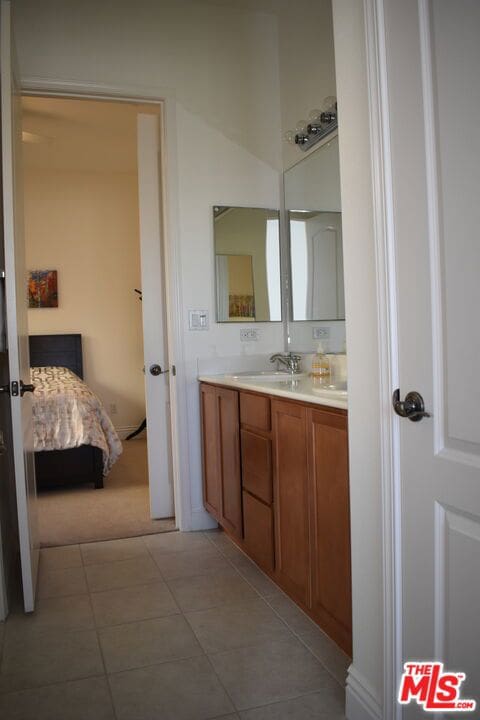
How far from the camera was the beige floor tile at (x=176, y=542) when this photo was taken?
2976 mm

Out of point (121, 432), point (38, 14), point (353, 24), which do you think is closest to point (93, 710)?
point (353, 24)

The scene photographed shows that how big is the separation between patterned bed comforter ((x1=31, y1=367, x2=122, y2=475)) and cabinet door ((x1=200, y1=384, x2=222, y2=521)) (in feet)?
4.17

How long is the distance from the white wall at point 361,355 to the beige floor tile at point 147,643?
Answer: 0.63m

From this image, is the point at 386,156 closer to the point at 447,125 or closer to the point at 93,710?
the point at 447,125

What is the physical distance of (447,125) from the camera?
1.16 metres

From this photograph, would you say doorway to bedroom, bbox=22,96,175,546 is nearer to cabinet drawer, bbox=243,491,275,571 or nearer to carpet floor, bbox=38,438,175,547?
carpet floor, bbox=38,438,175,547

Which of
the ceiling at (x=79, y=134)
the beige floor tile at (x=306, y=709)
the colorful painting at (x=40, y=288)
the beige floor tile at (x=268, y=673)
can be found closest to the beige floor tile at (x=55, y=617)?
the beige floor tile at (x=268, y=673)

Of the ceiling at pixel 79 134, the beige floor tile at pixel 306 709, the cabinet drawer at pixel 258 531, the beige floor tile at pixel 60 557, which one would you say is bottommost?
the beige floor tile at pixel 60 557

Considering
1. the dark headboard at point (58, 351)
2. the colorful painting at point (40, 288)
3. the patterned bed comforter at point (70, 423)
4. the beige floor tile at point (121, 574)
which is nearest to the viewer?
the beige floor tile at point (121, 574)

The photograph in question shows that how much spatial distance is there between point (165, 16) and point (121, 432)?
424cm

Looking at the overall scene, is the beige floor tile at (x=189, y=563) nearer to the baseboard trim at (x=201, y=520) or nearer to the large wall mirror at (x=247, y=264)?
the baseboard trim at (x=201, y=520)

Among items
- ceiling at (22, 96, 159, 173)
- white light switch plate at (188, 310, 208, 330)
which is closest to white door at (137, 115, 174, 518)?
white light switch plate at (188, 310, 208, 330)

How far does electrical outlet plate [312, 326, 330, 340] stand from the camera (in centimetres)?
293

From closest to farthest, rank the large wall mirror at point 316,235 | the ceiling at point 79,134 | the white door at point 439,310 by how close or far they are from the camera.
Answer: the white door at point 439,310
the large wall mirror at point 316,235
the ceiling at point 79,134
